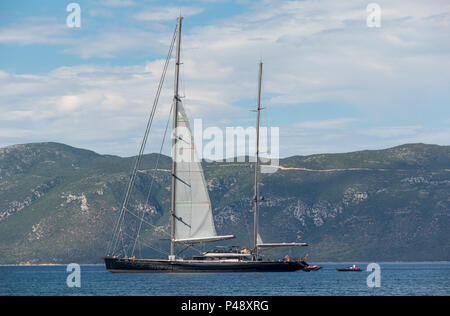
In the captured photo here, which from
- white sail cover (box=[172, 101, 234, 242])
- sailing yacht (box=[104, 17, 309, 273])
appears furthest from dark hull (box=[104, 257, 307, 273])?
white sail cover (box=[172, 101, 234, 242])

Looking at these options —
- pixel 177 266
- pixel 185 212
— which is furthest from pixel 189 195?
pixel 177 266

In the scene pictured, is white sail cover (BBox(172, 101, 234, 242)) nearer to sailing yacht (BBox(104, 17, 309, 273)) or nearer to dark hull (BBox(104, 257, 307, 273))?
sailing yacht (BBox(104, 17, 309, 273))

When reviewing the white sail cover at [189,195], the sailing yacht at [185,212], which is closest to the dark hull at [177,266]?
the sailing yacht at [185,212]

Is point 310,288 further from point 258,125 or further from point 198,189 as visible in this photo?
point 258,125

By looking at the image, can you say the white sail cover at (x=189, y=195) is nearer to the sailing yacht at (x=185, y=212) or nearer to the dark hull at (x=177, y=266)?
the sailing yacht at (x=185, y=212)

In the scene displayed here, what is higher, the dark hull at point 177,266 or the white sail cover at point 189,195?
the white sail cover at point 189,195

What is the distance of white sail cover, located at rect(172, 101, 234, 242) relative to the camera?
10688cm

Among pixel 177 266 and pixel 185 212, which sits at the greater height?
pixel 185 212

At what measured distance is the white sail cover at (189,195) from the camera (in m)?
107

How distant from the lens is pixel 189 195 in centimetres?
10838

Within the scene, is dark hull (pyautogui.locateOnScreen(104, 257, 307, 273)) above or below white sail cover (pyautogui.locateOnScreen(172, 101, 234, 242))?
below

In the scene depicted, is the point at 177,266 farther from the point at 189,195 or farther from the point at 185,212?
the point at 189,195
